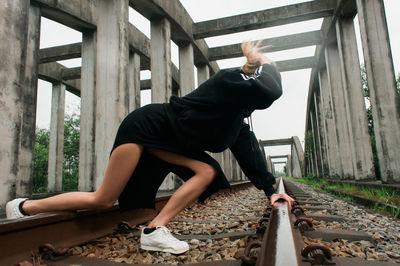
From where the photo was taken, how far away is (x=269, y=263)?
38.5 inches

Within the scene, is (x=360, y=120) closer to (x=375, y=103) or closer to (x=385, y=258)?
(x=375, y=103)

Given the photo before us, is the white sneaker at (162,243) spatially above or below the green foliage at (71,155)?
below

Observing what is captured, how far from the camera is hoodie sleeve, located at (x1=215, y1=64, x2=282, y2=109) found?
5.34ft

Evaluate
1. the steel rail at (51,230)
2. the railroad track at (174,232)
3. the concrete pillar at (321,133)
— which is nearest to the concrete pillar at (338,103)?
the concrete pillar at (321,133)

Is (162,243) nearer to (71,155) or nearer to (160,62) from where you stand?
(160,62)

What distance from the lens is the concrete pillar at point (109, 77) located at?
5.42 meters

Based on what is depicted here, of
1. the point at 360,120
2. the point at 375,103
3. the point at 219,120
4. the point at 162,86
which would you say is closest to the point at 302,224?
the point at 219,120

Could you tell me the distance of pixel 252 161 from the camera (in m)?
2.17

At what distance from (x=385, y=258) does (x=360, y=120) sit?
832cm

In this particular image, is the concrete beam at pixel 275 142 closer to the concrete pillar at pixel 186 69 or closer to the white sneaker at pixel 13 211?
the concrete pillar at pixel 186 69

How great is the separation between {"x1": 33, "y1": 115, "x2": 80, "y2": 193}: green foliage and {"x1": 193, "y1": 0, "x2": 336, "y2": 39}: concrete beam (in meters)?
12.7

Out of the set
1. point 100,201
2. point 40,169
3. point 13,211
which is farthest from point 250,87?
point 40,169

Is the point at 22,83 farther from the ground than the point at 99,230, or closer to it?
farther from the ground

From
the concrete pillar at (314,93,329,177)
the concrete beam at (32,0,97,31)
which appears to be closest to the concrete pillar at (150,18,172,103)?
the concrete beam at (32,0,97,31)
